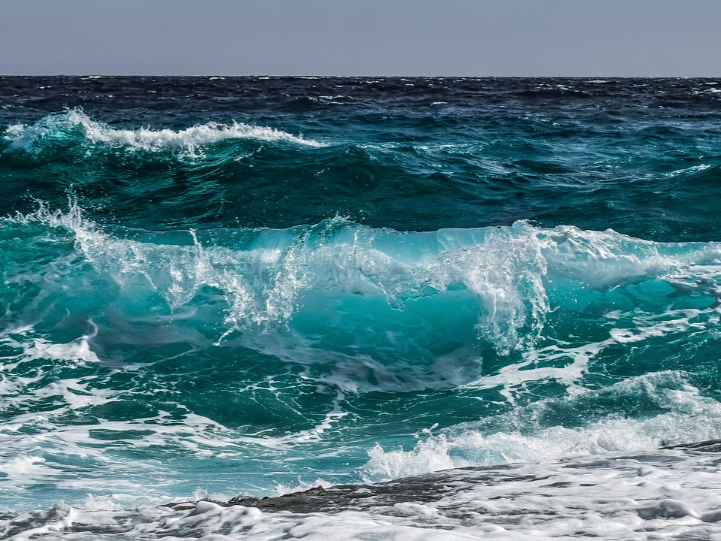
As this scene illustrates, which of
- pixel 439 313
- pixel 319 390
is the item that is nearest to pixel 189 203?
pixel 439 313

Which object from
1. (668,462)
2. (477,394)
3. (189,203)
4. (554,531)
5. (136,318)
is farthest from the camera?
(189,203)

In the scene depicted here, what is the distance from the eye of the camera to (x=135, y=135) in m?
16.4

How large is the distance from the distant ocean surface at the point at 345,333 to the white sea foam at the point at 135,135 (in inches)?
9.4

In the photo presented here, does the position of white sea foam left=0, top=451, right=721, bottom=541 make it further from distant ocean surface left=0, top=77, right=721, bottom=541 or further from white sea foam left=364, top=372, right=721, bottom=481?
white sea foam left=364, top=372, right=721, bottom=481

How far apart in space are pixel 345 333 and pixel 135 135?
1081cm

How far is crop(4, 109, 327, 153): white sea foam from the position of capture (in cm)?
1562

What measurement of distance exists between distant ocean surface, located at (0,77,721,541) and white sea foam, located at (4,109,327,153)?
0.24 metres

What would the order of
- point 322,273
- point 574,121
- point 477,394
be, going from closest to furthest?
point 477,394 → point 322,273 → point 574,121

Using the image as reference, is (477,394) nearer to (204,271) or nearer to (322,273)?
(322,273)

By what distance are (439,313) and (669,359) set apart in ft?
7.77

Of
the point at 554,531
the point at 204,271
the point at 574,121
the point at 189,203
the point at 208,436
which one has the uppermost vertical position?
the point at 574,121

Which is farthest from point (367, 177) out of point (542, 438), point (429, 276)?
point (542, 438)

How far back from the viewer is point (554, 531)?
280 cm

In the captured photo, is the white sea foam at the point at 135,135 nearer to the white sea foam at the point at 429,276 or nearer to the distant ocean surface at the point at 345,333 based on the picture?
the distant ocean surface at the point at 345,333
